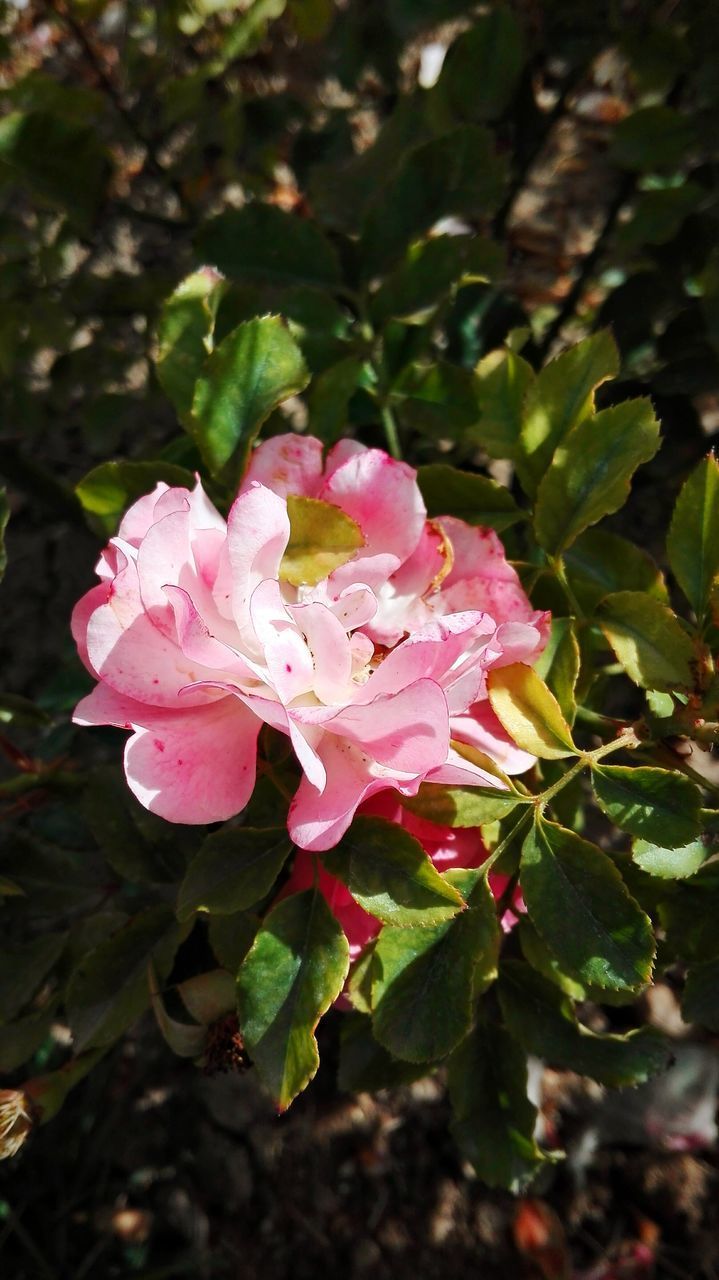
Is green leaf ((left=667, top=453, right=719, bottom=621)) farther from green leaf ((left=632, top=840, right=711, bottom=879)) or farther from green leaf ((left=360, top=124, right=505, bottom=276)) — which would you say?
green leaf ((left=360, top=124, right=505, bottom=276))

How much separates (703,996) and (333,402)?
48 cm

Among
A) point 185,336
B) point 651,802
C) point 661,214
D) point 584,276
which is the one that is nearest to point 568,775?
point 651,802

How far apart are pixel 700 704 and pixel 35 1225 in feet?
3.42

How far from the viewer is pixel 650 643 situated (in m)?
0.60

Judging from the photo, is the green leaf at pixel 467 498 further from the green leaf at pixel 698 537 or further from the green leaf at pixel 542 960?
the green leaf at pixel 542 960

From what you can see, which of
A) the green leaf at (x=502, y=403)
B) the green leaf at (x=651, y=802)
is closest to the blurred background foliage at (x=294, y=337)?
the green leaf at (x=502, y=403)

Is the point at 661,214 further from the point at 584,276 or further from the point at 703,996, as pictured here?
the point at 703,996

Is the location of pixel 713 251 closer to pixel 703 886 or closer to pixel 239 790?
pixel 703 886

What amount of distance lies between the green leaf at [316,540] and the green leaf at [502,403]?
0.17 m

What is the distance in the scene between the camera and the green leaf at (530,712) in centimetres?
55

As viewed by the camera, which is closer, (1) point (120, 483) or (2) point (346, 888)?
(2) point (346, 888)

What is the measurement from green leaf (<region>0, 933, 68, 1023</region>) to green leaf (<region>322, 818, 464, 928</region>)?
342mm

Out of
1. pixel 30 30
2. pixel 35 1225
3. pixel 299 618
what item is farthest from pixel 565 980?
pixel 30 30

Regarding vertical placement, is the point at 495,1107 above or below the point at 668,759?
below
